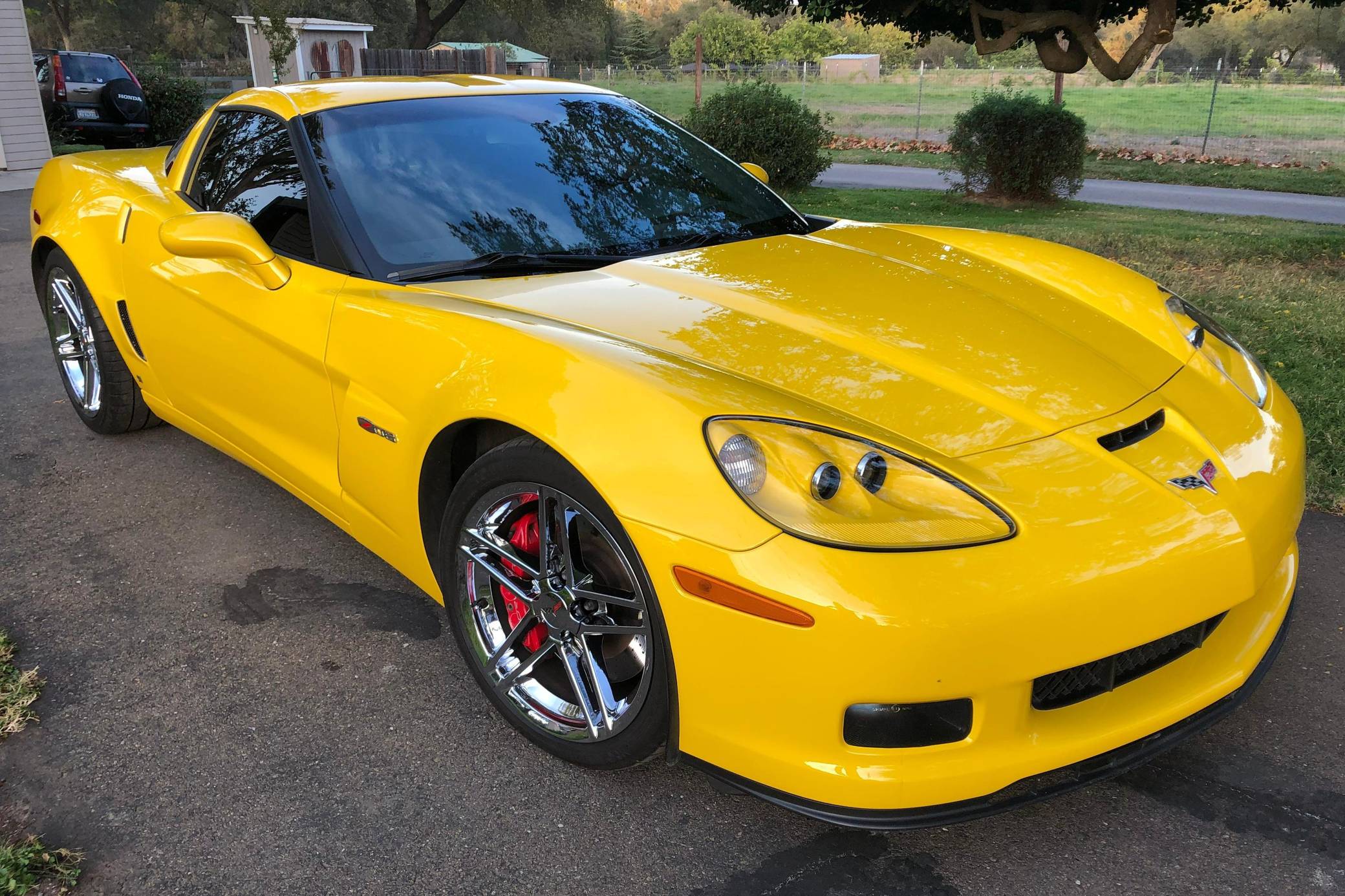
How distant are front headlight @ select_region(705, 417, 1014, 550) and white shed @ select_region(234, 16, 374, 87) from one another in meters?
23.3

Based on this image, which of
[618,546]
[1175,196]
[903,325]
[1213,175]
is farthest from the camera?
[1213,175]

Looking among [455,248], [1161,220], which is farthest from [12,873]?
[1161,220]

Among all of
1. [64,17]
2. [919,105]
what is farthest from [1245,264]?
[64,17]

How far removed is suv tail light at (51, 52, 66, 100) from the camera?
16.6m

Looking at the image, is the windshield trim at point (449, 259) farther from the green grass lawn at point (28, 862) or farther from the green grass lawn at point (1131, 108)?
the green grass lawn at point (1131, 108)

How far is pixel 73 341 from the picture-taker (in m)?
4.34

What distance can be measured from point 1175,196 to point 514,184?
12.7 metres

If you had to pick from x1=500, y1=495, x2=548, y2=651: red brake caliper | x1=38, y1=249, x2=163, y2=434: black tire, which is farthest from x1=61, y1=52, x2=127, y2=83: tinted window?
x1=500, y1=495, x2=548, y2=651: red brake caliper

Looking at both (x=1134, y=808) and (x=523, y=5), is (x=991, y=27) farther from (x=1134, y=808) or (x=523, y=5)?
(x=523, y=5)

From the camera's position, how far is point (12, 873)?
1969 millimetres

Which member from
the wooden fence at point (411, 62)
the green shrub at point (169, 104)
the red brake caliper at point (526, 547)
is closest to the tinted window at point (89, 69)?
the green shrub at point (169, 104)

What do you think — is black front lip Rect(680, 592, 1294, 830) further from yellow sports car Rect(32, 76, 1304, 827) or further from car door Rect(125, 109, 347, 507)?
Answer: car door Rect(125, 109, 347, 507)

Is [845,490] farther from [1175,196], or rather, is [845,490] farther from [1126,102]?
[1126,102]

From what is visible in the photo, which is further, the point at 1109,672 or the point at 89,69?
the point at 89,69
